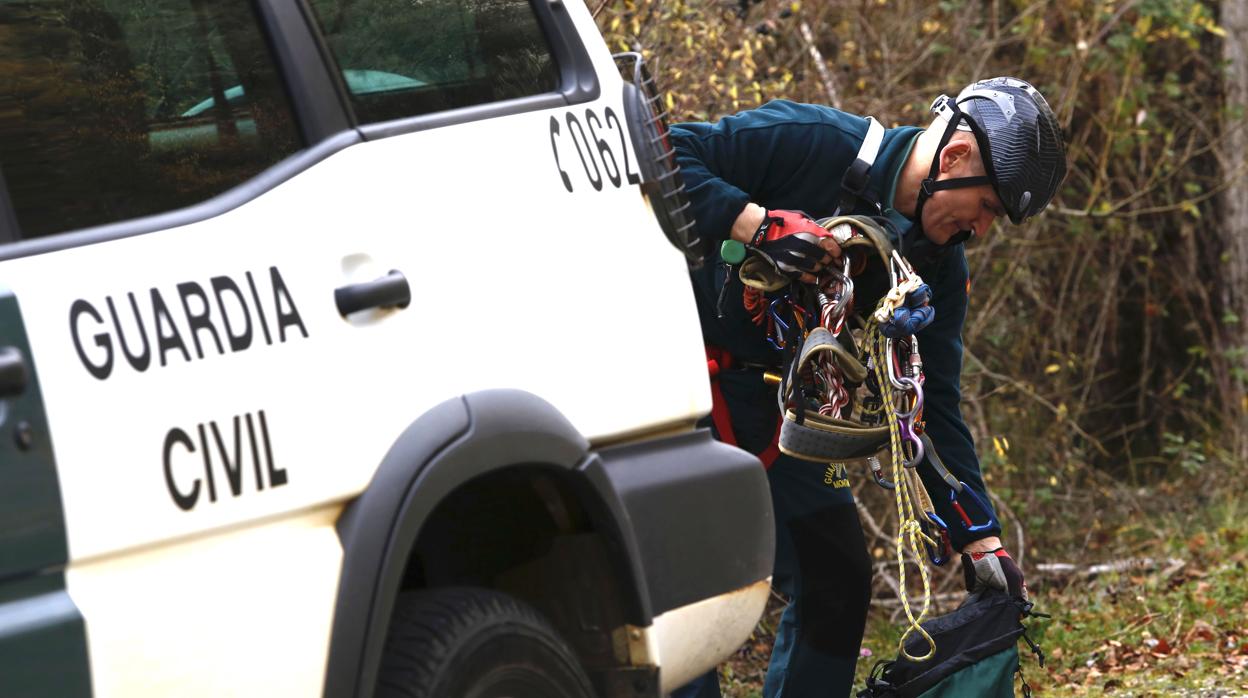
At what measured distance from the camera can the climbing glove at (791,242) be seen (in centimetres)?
392

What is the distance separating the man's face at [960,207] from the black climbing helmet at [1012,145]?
0.02 meters

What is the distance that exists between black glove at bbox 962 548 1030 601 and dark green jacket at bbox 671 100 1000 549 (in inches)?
2.8

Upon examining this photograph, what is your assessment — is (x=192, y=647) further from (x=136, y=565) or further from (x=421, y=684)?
(x=421, y=684)

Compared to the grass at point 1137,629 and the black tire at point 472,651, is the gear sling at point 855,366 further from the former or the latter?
the grass at point 1137,629

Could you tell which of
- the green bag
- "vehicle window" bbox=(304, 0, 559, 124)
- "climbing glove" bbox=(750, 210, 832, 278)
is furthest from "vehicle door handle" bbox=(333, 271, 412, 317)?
the green bag

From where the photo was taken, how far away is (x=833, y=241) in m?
3.93

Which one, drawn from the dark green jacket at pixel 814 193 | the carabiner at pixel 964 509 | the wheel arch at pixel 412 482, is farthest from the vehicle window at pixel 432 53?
the carabiner at pixel 964 509

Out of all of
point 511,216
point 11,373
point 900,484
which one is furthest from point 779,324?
point 11,373

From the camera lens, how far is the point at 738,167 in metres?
4.20

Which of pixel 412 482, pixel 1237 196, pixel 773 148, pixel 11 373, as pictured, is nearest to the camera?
pixel 11 373

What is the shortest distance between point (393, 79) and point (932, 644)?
1767 millimetres

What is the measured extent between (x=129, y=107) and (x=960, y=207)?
6.97 ft

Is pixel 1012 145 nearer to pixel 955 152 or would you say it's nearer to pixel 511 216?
pixel 955 152

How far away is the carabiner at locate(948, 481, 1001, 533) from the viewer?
4207 mm
